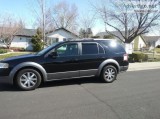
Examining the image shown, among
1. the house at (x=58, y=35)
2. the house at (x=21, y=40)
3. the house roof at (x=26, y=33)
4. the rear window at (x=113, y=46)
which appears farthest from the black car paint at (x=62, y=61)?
the house roof at (x=26, y=33)

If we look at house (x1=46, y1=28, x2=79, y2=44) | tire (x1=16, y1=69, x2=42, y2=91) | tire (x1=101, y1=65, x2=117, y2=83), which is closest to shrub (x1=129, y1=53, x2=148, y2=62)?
tire (x1=101, y1=65, x2=117, y2=83)

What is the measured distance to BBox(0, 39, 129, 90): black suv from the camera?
782cm

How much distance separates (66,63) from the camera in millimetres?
8383

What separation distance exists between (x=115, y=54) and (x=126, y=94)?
7.94ft

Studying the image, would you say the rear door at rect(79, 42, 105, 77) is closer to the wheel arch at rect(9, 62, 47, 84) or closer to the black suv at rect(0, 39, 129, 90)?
the black suv at rect(0, 39, 129, 90)

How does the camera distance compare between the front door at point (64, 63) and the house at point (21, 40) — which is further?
the house at point (21, 40)

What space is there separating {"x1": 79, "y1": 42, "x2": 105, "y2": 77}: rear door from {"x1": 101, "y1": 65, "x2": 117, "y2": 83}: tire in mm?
369

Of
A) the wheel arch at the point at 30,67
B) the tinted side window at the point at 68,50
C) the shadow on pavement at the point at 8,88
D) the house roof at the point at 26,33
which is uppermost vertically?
the house roof at the point at 26,33

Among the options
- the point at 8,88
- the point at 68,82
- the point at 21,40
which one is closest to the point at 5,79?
the point at 8,88

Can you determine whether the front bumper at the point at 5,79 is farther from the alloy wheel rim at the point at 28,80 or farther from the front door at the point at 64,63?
the front door at the point at 64,63

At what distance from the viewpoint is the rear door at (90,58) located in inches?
343

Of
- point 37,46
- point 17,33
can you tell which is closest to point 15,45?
point 17,33

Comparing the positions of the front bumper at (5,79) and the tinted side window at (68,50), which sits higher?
the tinted side window at (68,50)

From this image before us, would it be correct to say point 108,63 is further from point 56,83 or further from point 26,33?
point 26,33
